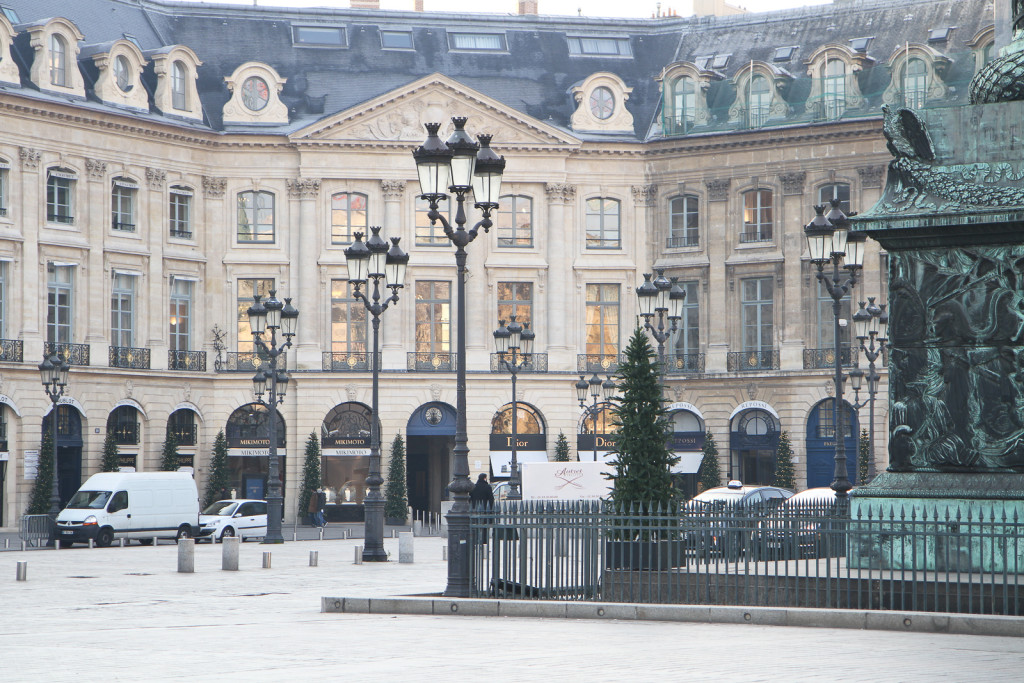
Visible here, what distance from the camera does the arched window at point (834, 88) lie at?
56.4 meters

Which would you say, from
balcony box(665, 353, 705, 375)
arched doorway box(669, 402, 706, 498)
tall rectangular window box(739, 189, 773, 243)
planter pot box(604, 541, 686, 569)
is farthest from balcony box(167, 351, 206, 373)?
planter pot box(604, 541, 686, 569)

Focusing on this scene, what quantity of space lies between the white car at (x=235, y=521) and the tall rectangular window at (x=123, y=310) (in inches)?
471

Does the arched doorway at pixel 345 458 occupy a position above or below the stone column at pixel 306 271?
below

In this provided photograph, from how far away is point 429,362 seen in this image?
191 ft

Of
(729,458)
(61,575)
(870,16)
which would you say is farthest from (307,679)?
(870,16)

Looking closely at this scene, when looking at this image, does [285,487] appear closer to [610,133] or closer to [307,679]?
[610,133]

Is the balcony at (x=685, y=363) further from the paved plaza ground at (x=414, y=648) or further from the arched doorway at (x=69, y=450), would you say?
the paved plaza ground at (x=414, y=648)

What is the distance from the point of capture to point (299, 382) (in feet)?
187

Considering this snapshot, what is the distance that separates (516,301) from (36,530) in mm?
23659

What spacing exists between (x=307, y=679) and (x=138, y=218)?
4529 centimetres

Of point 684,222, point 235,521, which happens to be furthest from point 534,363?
point 235,521

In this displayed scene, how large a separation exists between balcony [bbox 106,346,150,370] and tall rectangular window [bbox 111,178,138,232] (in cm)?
417

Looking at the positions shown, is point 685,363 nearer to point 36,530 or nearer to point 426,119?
point 426,119

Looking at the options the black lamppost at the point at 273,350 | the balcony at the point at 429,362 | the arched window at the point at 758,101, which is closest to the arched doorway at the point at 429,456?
the balcony at the point at 429,362
